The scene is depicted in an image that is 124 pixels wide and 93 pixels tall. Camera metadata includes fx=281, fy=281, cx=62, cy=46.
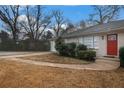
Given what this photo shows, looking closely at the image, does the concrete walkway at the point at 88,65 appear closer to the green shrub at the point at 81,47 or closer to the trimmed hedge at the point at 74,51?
the trimmed hedge at the point at 74,51

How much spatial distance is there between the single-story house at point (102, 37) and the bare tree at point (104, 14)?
A: 243mm

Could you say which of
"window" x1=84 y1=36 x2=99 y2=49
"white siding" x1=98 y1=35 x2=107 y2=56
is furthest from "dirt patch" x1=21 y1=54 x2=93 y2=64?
"white siding" x1=98 y1=35 x2=107 y2=56

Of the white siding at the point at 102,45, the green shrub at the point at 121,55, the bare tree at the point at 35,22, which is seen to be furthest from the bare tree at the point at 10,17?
the green shrub at the point at 121,55

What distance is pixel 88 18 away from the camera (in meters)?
8.22

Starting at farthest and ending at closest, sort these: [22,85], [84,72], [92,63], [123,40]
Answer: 1. [123,40]
2. [92,63]
3. [84,72]
4. [22,85]

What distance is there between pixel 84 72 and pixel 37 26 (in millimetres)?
1857

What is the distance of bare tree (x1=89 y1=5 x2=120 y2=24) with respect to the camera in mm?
7990

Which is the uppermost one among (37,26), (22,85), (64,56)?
(37,26)

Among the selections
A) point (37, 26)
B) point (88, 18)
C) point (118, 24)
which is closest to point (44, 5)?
point (37, 26)

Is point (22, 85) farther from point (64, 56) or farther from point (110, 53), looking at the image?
point (110, 53)

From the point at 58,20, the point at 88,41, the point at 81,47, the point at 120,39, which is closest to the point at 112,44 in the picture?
the point at 120,39

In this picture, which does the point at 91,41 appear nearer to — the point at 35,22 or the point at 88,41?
the point at 88,41

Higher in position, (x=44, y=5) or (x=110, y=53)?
(x=44, y=5)

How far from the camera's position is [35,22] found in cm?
798
